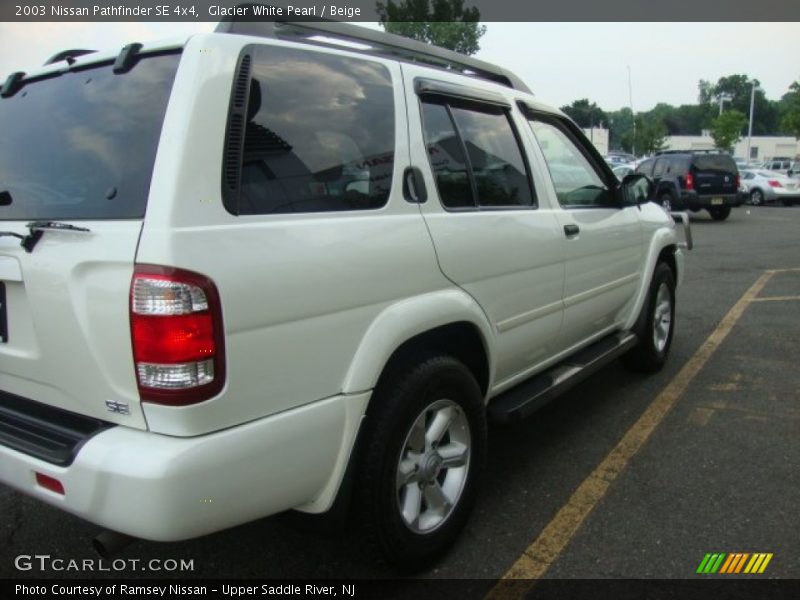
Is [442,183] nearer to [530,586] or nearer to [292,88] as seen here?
[292,88]

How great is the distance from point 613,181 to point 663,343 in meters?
1.53

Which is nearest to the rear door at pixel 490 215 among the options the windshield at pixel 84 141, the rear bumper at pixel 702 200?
the windshield at pixel 84 141

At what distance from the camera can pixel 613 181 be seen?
4152 millimetres

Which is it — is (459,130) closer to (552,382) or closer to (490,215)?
(490,215)

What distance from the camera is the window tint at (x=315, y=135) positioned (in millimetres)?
1982

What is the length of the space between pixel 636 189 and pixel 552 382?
5.84 ft

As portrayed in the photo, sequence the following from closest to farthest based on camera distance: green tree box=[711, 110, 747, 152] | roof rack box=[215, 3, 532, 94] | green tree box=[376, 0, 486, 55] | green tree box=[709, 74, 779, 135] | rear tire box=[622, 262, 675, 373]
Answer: roof rack box=[215, 3, 532, 94] → rear tire box=[622, 262, 675, 373] → green tree box=[376, 0, 486, 55] → green tree box=[711, 110, 747, 152] → green tree box=[709, 74, 779, 135]

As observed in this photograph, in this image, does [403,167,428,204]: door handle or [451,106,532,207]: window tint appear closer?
[403,167,428,204]: door handle

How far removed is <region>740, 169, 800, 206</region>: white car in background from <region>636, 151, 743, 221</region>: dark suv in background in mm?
7310

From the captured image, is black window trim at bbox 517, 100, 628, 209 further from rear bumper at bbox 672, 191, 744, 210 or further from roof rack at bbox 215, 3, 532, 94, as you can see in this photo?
rear bumper at bbox 672, 191, 744, 210

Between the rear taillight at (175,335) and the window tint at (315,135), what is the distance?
290 mm

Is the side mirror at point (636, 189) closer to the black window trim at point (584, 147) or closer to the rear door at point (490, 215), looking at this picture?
the black window trim at point (584, 147)

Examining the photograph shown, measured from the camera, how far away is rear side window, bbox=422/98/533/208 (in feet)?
8.80

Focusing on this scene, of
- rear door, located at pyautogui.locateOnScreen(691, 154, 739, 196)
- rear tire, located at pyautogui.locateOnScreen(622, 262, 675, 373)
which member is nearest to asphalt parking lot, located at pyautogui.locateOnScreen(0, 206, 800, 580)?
rear tire, located at pyautogui.locateOnScreen(622, 262, 675, 373)
